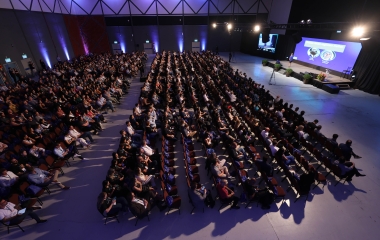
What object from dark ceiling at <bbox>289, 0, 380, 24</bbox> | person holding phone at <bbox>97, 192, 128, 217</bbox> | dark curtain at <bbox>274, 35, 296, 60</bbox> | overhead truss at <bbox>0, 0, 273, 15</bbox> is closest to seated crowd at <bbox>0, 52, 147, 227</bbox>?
person holding phone at <bbox>97, 192, 128, 217</bbox>

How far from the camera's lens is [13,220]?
3.70 meters

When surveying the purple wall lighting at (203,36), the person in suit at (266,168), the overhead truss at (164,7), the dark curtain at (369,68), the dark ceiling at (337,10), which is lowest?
the person in suit at (266,168)

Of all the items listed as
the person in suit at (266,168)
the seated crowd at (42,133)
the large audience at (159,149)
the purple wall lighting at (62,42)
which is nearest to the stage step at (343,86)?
the large audience at (159,149)

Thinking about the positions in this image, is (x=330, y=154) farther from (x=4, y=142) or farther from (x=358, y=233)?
(x=4, y=142)

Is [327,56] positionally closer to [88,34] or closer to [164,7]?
[164,7]

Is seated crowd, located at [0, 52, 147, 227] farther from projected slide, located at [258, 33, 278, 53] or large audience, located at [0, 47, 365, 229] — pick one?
projected slide, located at [258, 33, 278, 53]

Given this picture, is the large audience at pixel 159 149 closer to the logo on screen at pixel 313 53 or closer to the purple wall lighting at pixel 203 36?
the logo on screen at pixel 313 53

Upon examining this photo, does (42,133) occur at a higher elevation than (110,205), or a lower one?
higher

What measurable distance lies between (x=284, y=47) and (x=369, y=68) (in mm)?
10011

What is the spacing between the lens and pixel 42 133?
639 centimetres

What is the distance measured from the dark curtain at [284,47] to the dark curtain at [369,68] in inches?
307

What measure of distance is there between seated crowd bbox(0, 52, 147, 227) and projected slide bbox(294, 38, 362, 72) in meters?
16.0

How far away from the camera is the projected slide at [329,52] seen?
41.7ft

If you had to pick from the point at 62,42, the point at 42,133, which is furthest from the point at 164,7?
the point at 42,133
